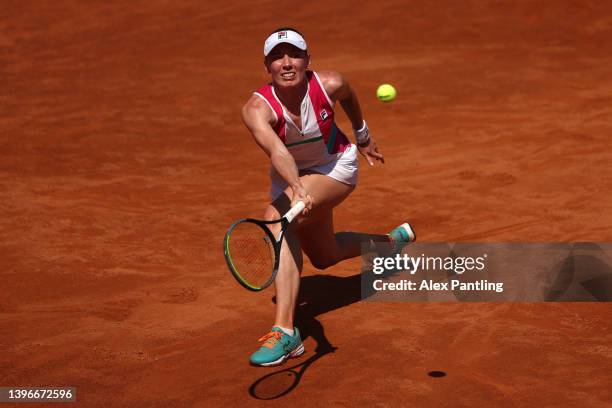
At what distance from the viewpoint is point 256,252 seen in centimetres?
601

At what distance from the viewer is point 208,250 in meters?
7.54

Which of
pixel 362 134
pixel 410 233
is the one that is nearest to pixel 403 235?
pixel 410 233

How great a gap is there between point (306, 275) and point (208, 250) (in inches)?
36.5

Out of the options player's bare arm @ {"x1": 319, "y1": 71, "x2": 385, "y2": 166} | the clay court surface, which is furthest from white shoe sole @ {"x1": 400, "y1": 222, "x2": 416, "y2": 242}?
player's bare arm @ {"x1": 319, "y1": 71, "x2": 385, "y2": 166}

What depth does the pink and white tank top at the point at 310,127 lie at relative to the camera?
19.0ft

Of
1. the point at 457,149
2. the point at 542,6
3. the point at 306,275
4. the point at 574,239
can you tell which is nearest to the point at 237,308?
the point at 306,275

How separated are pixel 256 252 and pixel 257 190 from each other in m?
3.09

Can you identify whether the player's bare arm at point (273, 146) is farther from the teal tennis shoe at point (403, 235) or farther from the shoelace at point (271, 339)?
the teal tennis shoe at point (403, 235)

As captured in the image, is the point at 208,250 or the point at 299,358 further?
the point at 208,250

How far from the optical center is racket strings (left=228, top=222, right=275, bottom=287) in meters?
5.64

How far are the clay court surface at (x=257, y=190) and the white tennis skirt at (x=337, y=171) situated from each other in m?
0.88

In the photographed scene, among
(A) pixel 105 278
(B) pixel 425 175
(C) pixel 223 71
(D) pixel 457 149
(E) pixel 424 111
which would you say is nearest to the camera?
(A) pixel 105 278

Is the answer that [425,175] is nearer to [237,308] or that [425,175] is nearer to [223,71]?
[237,308]

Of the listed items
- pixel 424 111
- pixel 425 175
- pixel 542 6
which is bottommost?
pixel 425 175
